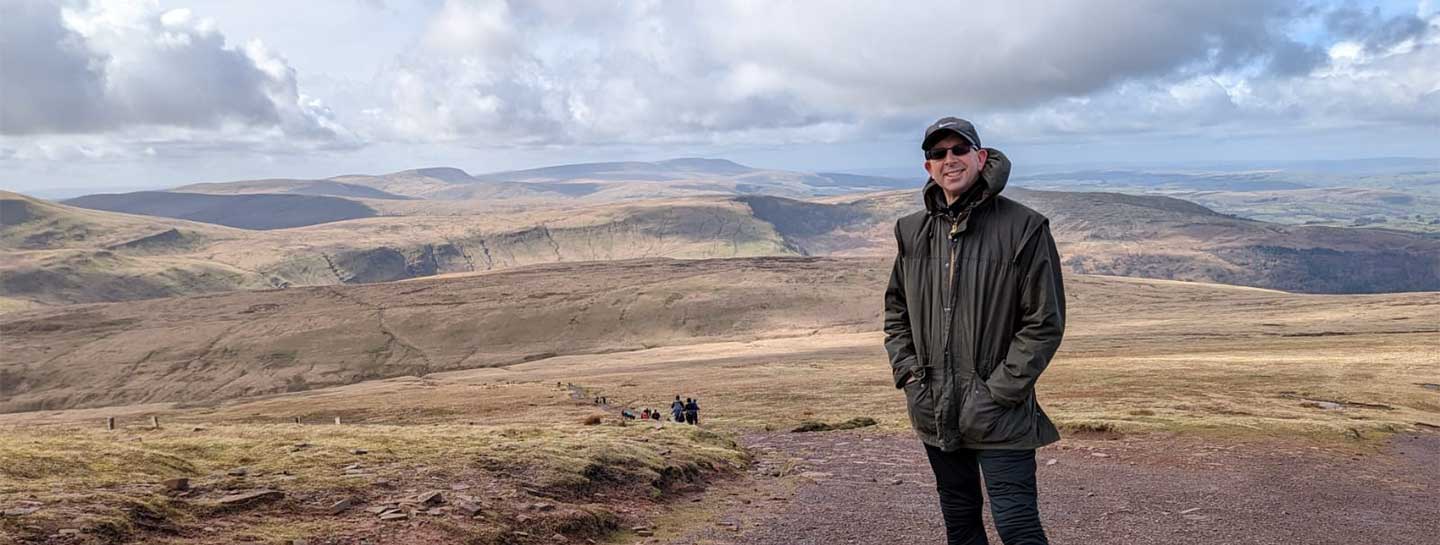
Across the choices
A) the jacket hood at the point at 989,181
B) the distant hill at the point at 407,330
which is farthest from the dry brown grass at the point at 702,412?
the distant hill at the point at 407,330

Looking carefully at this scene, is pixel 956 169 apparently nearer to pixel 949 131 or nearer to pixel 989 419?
pixel 949 131

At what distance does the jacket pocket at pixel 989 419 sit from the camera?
6836 mm

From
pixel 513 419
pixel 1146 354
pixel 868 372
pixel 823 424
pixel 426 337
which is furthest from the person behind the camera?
pixel 426 337

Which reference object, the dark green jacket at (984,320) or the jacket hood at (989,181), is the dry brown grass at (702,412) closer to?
the dark green jacket at (984,320)

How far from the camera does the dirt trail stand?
14.6 metres

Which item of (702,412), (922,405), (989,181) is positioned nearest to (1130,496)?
(922,405)

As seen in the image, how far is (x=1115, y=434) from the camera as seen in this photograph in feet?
91.8

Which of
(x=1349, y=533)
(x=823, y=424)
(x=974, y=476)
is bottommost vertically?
(x=823, y=424)

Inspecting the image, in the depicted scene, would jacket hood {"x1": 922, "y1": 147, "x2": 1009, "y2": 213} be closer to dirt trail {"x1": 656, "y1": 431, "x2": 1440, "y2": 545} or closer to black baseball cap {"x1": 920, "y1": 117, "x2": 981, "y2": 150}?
black baseball cap {"x1": 920, "y1": 117, "x2": 981, "y2": 150}

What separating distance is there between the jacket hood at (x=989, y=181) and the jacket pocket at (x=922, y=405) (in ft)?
4.62

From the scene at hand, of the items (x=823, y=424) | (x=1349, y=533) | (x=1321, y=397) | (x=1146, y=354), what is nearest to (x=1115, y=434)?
(x=823, y=424)

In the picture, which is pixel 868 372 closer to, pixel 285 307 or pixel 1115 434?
pixel 1115 434

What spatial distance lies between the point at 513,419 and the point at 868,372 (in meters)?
39.4

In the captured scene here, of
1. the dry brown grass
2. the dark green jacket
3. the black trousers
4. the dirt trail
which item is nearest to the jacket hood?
the dark green jacket
